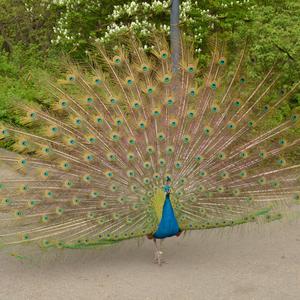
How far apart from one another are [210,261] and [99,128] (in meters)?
1.78

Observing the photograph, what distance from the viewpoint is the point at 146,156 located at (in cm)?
574

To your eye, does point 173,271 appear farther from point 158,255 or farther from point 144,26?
point 144,26

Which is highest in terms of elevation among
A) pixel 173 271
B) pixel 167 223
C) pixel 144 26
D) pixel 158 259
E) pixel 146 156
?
pixel 144 26

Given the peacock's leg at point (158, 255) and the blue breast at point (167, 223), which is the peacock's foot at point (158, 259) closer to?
the peacock's leg at point (158, 255)

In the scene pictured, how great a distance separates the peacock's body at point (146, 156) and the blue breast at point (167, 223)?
1 cm

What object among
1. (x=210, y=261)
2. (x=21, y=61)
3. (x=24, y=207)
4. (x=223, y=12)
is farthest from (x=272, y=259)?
(x=21, y=61)

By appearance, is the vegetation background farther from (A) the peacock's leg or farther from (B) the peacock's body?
(A) the peacock's leg

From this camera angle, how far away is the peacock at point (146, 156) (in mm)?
5609

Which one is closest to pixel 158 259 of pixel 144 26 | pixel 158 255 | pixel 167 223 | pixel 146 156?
pixel 158 255

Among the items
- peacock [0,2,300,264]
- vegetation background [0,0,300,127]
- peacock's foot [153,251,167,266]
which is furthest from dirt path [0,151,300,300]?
vegetation background [0,0,300,127]

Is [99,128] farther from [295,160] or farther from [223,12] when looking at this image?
[223,12]

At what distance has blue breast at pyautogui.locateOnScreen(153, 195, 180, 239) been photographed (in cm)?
547

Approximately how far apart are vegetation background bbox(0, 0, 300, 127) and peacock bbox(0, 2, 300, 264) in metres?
2.50

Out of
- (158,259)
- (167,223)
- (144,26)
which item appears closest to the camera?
(167,223)
